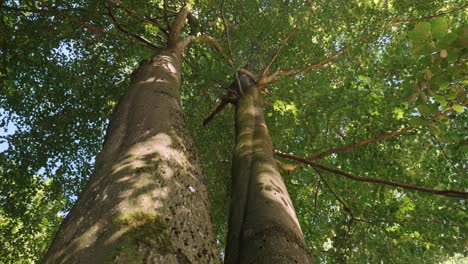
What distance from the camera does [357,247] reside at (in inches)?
264

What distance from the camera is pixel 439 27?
2.17 m

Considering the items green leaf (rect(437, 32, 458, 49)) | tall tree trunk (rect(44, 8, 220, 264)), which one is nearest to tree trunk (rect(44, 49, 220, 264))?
tall tree trunk (rect(44, 8, 220, 264))

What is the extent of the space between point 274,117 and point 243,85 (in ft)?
3.67

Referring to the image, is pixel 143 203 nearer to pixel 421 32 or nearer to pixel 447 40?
pixel 421 32

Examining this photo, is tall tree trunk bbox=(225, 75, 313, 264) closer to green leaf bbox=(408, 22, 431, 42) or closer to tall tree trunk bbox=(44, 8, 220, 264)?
tall tree trunk bbox=(44, 8, 220, 264)

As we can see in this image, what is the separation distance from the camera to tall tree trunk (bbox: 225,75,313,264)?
101 inches

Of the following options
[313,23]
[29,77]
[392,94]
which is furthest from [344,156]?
[29,77]

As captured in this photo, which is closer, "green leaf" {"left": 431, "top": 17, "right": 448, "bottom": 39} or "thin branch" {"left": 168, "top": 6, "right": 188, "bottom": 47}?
"green leaf" {"left": 431, "top": 17, "right": 448, "bottom": 39}

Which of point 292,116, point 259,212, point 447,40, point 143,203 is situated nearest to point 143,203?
point 143,203

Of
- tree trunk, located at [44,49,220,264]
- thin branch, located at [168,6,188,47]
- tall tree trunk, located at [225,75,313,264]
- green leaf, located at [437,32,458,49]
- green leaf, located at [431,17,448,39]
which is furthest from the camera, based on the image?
thin branch, located at [168,6,188,47]

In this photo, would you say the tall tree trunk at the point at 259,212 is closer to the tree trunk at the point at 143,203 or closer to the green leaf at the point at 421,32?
the tree trunk at the point at 143,203

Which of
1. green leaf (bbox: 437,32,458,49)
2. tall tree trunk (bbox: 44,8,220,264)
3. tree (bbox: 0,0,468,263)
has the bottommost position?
tall tree trunk (bbox: 44,8,220,264)

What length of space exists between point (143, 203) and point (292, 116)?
551 cm

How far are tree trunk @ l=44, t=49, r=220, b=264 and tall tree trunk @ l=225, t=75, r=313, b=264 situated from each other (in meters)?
0.60
